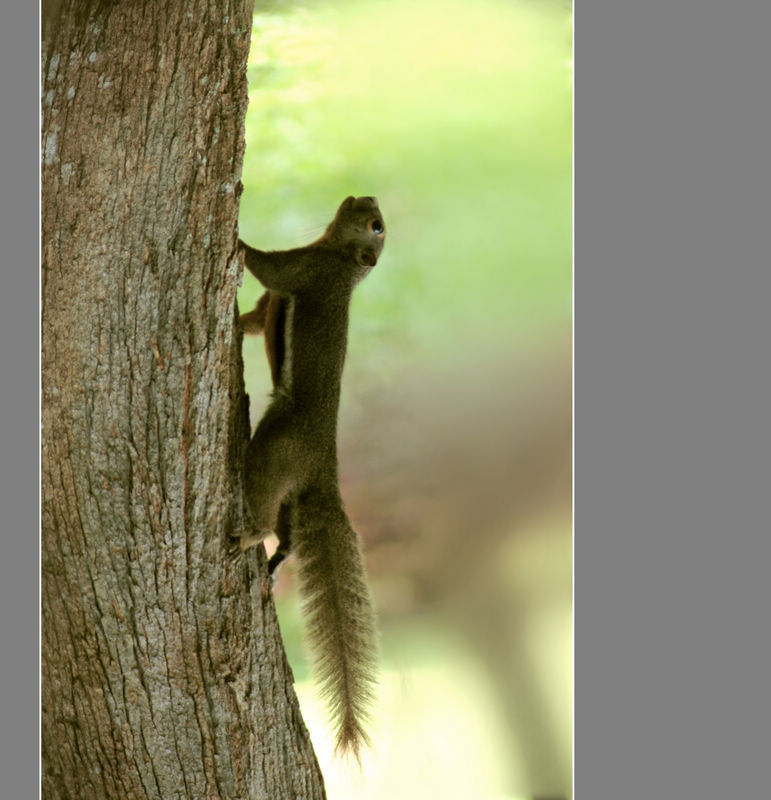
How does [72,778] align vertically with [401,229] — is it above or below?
below

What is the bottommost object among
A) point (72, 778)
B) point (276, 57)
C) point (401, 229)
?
point (72, 778)

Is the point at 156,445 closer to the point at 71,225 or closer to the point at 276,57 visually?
the point at 71,225

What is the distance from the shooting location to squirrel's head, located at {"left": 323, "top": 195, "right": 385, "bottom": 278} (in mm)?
3984

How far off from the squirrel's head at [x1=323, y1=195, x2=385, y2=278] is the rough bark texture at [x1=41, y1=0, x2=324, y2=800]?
530 mm

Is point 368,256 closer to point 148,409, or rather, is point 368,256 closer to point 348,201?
point 348,201

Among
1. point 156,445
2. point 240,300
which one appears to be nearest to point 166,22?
point 240,300

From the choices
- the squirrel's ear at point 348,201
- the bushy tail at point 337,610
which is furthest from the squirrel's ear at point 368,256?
the bushy tail at point 337,610

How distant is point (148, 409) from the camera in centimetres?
351

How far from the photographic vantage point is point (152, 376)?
3.50 m

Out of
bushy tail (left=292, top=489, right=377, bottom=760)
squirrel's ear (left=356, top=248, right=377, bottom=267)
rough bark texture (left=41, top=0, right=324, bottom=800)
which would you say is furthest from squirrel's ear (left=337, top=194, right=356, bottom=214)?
bushy tail (left=292, top=489, right=377, bottom=760)

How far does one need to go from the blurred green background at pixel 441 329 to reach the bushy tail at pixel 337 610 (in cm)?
5

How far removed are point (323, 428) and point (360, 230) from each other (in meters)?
0.63

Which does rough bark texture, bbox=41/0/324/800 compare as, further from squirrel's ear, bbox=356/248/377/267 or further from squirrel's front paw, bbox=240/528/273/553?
squirrel's ear, bbox=356/248/377/267

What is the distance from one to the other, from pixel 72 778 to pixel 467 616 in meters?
1.29
